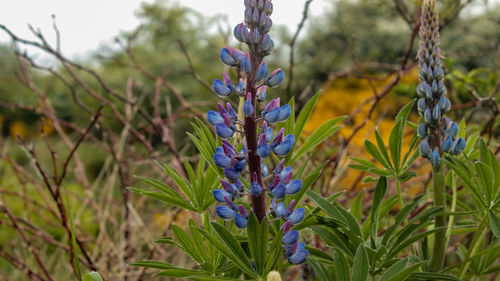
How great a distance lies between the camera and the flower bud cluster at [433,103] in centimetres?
63

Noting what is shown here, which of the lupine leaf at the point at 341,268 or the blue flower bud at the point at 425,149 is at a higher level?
the blue flower bud at the point at 425,149

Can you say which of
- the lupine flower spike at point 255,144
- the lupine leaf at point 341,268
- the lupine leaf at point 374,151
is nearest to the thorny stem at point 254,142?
the lupine flower spike at point 255,144

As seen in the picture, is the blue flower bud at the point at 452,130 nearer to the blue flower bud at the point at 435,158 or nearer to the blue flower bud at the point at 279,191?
the blue flower bud at the point at 435,158

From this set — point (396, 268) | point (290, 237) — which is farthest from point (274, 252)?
point (396, 268)

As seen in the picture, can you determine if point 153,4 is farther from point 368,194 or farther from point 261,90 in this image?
point 261,90

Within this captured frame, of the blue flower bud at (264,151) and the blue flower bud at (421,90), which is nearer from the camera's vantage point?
the blue flower bud at (264,151)

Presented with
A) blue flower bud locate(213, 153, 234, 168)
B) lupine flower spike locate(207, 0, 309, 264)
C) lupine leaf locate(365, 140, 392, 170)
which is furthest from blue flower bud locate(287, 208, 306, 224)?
lupine leaf locate(365, 140, 392, 170)

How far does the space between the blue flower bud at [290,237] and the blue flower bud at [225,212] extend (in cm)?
7

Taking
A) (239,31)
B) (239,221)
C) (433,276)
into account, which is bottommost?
(433,276)

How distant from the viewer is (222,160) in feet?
1.70

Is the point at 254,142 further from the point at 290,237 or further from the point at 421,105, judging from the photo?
the point at 421,105

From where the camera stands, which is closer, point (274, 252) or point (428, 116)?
point (274, 252)

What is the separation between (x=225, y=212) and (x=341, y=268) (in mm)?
161

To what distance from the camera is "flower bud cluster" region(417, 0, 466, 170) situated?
629 millimetres
